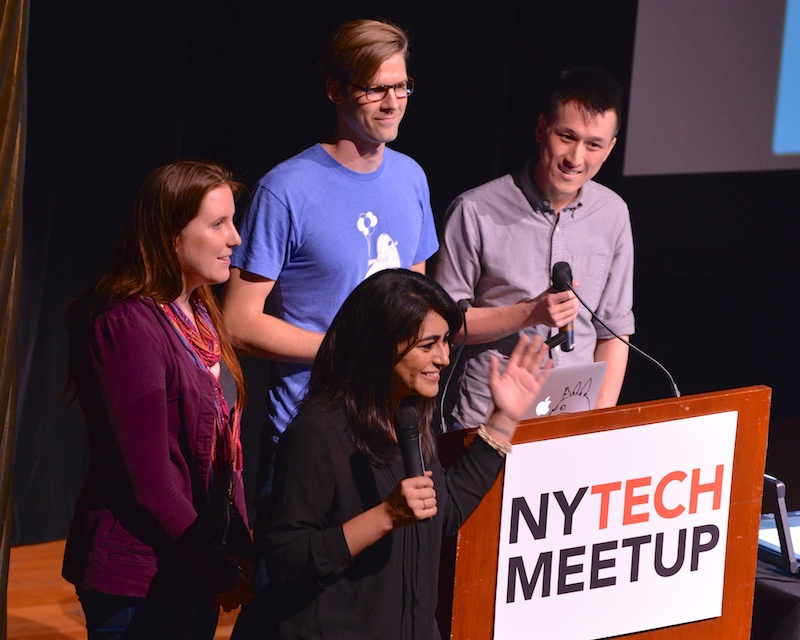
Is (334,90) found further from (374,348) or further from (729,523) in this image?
(729,523)

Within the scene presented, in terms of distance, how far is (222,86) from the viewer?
3.63 metres

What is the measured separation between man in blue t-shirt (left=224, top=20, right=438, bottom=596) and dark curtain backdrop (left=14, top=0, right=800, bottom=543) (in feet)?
4.36

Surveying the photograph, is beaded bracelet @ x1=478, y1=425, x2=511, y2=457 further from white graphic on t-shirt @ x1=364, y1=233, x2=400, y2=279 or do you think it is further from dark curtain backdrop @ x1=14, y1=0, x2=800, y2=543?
dark curtain backdrop @ x1=14, y1=0, x2=800, y2=543

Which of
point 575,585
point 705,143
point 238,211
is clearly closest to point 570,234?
point 575,585

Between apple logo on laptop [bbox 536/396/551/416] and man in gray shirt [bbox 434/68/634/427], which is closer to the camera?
apple logo on laptop [bbox 536/396/551/416]

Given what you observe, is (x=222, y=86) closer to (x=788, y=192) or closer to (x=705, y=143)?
(x=705, y=143)

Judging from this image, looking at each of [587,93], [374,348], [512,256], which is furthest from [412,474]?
[587,93]

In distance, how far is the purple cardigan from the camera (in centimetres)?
170

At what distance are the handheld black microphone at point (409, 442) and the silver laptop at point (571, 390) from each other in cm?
51

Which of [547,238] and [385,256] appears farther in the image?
[547,238]

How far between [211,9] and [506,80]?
1.13 meters

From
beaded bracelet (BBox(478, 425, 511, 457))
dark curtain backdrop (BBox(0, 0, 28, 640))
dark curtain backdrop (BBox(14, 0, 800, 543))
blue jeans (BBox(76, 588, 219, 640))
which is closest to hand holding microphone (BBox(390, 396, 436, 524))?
beaded bracelet (BBox(478, 425, 511, 457))

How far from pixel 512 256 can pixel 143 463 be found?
41.7 inches

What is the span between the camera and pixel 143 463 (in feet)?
5.59
